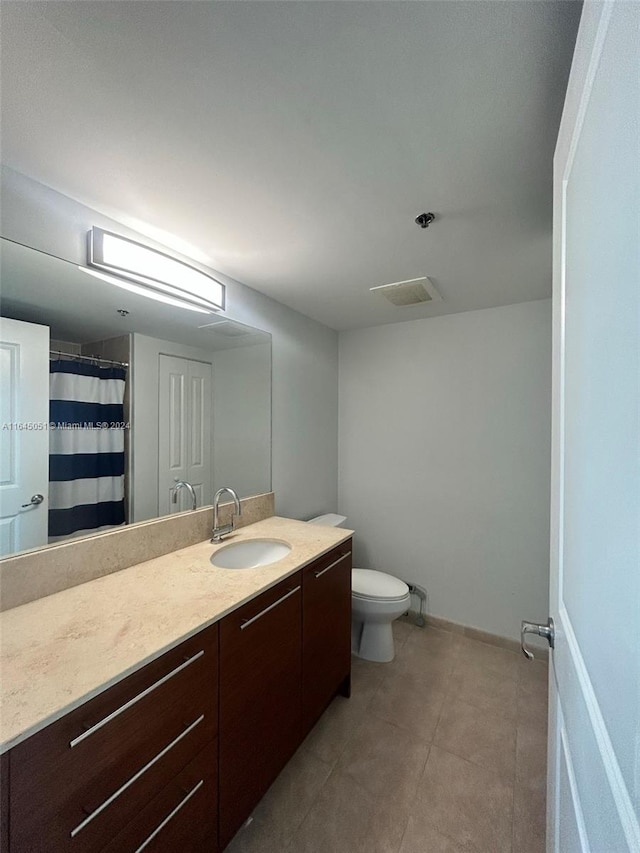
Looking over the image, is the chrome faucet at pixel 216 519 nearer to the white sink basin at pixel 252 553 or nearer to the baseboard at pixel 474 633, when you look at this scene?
the white sink basin at pixel 252 553

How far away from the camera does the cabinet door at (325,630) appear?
149cm

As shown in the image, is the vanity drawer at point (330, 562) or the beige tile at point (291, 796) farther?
the vanity drawer at point (330, 562)

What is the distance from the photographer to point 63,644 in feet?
2.97

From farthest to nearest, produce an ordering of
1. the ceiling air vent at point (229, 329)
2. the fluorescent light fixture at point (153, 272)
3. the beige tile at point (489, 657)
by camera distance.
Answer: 1. the beige tile at point (489, 657)
2. the ceiling air vent at point (229, 329)
3. the fluorescent light fixture at point (153, 272)

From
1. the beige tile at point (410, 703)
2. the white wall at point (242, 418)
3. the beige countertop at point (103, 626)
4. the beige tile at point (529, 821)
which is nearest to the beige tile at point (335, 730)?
the beige tile at point (410, 703)

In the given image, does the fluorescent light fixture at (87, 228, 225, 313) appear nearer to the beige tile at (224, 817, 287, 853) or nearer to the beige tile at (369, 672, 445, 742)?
the beige tile at (224, 817, 287, 853)

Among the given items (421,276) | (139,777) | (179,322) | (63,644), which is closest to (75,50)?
(179,322)

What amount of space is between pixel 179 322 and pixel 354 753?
219 centimetres

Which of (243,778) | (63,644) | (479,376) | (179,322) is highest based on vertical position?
(179,322)

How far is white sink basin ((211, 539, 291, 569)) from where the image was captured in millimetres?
1689

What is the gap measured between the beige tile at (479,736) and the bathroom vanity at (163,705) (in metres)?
0.65

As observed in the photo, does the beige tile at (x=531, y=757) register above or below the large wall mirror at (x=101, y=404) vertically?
below

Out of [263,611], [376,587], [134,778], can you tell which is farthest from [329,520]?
[134,778]

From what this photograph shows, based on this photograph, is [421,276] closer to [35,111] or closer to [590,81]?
[590,81]
